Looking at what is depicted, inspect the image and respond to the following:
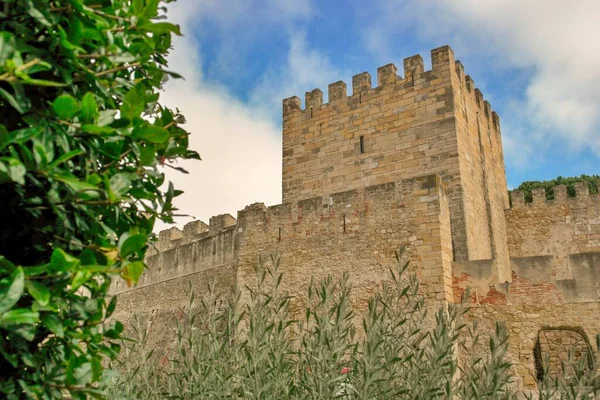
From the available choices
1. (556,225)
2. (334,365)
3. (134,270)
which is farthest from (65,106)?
(556,225)

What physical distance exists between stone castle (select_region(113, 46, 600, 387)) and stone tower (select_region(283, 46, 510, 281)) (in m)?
0.03

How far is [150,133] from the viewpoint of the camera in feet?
7.59

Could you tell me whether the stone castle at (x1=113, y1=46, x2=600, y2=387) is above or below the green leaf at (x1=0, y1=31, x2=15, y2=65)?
above

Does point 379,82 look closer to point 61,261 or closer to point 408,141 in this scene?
point 408,141

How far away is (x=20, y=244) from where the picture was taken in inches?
92.2

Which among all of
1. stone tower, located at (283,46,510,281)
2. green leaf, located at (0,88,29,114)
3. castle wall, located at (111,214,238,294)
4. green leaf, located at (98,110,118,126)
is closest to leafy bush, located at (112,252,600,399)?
green leaf, located at (98,110,118,126)

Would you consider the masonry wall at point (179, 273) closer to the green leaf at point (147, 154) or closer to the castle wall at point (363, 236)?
the castle wall at point (363, 236)

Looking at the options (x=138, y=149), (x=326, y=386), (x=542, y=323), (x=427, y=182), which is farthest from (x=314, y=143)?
(x=138, y=149)

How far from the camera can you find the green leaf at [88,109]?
2.14m

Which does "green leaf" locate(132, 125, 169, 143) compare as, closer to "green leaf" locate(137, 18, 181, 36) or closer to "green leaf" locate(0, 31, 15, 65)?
"green leaf" locate(137, 18, 181, 36)

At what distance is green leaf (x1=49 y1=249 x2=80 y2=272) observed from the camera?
78.9 inches

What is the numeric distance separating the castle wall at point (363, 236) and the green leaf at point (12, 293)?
9.31 m

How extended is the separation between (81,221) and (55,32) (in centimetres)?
72

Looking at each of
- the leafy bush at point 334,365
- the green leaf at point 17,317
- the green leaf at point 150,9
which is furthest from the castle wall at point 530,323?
the green leaf at point 17,317
